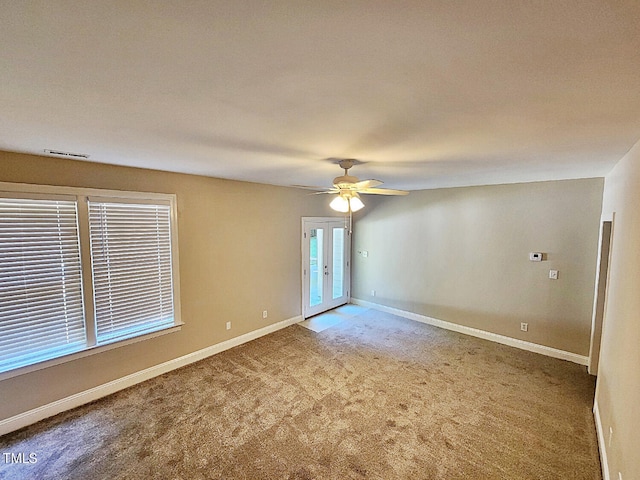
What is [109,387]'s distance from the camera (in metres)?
3.29

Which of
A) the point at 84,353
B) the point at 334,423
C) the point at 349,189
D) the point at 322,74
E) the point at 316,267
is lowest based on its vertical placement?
the point at 334,423

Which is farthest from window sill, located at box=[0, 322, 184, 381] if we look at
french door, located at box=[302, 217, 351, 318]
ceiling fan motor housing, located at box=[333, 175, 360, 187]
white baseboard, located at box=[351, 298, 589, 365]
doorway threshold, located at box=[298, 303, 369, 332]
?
white baseboard, located at box=[351, 298, 589, 365]

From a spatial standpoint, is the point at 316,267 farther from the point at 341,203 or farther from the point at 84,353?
the point at 84,353

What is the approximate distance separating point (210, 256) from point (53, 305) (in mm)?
1695

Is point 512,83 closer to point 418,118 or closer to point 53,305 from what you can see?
point 418,118

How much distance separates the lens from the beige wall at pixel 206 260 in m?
2.85

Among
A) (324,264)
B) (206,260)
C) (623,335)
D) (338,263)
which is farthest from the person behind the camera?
(338,263)

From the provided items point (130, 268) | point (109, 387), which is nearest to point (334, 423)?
point (109, 387)

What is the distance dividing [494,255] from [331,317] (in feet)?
9.95

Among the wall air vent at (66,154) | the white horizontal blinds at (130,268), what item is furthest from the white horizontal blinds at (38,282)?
the wall air vent at (66,154)

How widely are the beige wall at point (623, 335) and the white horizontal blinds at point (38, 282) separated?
4.43 metres

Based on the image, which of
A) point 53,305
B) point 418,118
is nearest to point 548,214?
point 418,118

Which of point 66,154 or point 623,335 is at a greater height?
point 66,154

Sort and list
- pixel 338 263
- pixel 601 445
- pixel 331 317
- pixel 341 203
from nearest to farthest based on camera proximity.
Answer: pixel 601 445 < pixel 341 203 < pixel 331 317 < pixel 338 263
